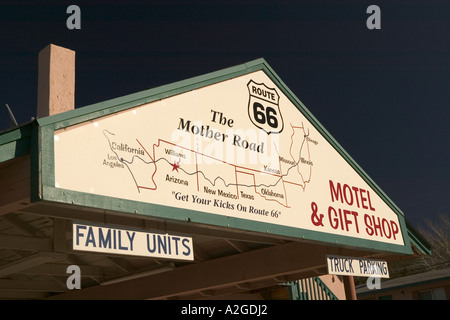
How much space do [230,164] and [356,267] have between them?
3296 millimetres

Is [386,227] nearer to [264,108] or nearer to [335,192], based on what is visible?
[335,192]

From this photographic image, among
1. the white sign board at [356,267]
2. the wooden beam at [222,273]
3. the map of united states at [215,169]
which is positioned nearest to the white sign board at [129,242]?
the map of united states at [215,169]

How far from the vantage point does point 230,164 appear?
7562 mm

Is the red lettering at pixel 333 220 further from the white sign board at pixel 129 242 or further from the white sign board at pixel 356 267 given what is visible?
the white sign board at pixel 129 242

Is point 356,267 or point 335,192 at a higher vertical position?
point 335,192

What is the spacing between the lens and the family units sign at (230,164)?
6109 mm

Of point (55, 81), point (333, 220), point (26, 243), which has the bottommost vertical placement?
point (26, 243)

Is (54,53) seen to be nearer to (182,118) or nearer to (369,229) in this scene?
(182,118)

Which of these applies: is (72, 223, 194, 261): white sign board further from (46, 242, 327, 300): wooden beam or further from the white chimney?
(46, 242, 327, 300): wooden beam

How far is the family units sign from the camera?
611cm

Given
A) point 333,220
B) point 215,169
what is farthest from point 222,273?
point 215,169

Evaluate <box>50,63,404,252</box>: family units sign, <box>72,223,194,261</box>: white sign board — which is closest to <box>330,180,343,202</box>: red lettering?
<box>50,63,404,252</box>: family units sign

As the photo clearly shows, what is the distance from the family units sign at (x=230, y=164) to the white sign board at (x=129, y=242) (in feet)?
1.10
